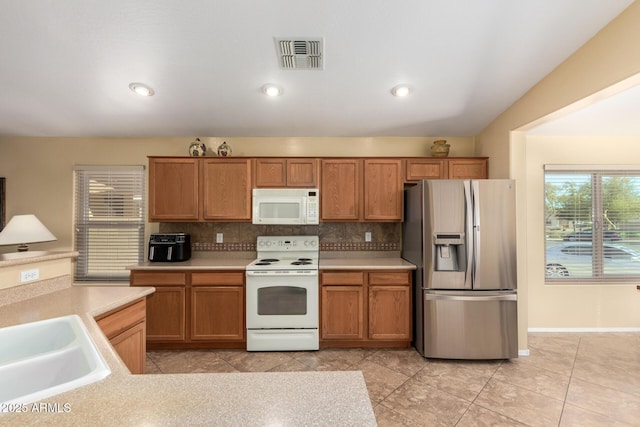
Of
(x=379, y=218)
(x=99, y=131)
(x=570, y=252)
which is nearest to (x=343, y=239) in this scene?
(x=379, y=218)

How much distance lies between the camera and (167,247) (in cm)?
319

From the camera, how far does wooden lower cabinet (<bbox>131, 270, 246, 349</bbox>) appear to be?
2.88 m

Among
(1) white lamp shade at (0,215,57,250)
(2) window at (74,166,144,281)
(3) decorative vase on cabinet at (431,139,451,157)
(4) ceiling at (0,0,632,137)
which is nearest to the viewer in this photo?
(4) ceiling at (0,0,632,137)

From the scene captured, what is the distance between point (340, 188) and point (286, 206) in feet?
2.21

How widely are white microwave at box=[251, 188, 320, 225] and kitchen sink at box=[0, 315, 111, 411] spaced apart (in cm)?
200

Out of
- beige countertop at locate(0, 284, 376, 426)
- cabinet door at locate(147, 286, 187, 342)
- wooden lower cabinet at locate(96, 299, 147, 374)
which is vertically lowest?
cabinet door at locate(147, 286, 187, 342)

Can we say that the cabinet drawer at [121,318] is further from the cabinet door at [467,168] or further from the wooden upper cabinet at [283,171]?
the cabinet door at [467,168]

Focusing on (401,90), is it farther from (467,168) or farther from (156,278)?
(156,278)

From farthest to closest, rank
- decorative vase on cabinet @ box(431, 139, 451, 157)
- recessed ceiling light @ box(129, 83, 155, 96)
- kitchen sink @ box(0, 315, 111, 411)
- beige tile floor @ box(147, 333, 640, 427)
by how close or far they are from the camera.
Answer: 1. decorative vase on cabinet @ box(431, 139, 451, 157)
2. recessed ceiling light @ box(129, 83, 155, 96)
3. beige tile floor @ box(147, 333, 640, 427)
4. kitchen sink @ box(0, 315, 111, 411)

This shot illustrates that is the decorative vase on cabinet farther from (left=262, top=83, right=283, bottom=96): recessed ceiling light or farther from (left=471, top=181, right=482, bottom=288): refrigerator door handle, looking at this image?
(left=262, top=83, right=283, bottom=96): recessed ceiling light

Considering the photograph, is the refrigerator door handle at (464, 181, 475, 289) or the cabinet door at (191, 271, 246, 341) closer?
the refrigerator door handle at (464, 181, 475, 289)

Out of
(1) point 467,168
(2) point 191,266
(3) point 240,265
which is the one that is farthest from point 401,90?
(2) point 191,266

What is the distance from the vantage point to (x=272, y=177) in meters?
3.20

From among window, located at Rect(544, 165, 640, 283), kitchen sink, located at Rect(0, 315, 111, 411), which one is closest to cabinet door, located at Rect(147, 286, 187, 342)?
kitchen sink, located at Rect(0, 315, 111, 411)
